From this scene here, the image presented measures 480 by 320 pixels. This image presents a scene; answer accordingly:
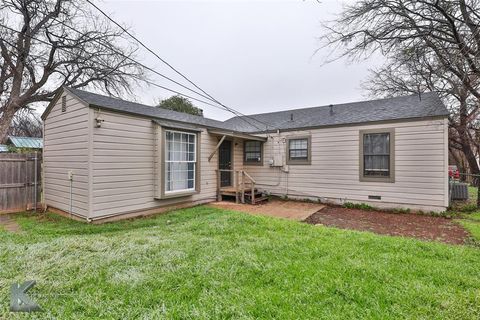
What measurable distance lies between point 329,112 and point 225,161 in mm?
5105

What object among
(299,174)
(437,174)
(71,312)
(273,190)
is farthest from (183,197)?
(437,174)

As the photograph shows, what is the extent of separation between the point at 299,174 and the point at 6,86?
654 inches

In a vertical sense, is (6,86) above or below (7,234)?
Result: above

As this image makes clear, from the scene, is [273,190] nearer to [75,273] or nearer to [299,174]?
[299,174]

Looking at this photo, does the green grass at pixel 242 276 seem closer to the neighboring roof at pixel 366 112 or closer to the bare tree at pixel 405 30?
the bare tree at pixel 405 30

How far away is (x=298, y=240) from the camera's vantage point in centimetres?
408

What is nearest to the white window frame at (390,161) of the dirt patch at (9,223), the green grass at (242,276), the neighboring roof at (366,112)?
the neighboring roof at (366,112)

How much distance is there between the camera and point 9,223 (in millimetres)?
5785

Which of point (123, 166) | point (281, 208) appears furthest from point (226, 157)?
point (123, 166)

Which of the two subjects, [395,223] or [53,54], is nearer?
[395,223]

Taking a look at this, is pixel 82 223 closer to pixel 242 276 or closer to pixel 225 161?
pixel 242 276

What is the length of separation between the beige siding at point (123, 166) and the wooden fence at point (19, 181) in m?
3.62

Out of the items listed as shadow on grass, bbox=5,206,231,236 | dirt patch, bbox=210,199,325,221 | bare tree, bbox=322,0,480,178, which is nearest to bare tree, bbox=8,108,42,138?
shadow on grass, bbox=5,206,231,236

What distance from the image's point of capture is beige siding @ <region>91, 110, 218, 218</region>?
5688 millimetres
